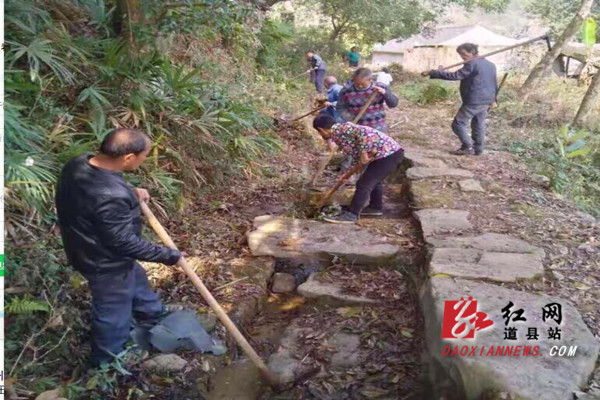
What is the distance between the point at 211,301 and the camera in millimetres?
2715

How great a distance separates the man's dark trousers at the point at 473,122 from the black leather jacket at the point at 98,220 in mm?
5026

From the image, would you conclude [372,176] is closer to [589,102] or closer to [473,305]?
[473,305]

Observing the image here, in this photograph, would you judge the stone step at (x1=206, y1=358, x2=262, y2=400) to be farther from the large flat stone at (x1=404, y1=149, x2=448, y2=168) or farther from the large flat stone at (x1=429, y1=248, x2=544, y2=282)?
the large flat stone at (x1=404, y1=149, x2=448, y2=168)


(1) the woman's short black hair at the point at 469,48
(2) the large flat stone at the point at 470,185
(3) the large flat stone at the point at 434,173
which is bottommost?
(3) the large flat stone at the point at 434,173

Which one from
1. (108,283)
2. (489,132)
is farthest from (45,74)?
(489,132)

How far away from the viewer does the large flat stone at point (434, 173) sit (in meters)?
5.71

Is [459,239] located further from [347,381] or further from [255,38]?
[255,38]

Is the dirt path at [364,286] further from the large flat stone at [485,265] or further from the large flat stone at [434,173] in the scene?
the large flat stone at [434,173]

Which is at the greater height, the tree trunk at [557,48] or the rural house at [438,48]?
the tree trunk at [557,48]

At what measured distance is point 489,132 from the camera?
883cm

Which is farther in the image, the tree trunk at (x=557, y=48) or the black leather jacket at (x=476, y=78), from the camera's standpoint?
the tree trunk at (x=557, y=48)

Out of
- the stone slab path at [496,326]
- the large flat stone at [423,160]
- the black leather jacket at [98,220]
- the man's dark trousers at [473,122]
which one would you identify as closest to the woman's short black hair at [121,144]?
the black leather jacket at [98,220]

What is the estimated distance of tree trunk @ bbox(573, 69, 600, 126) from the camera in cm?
884

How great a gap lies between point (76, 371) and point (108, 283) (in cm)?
59
